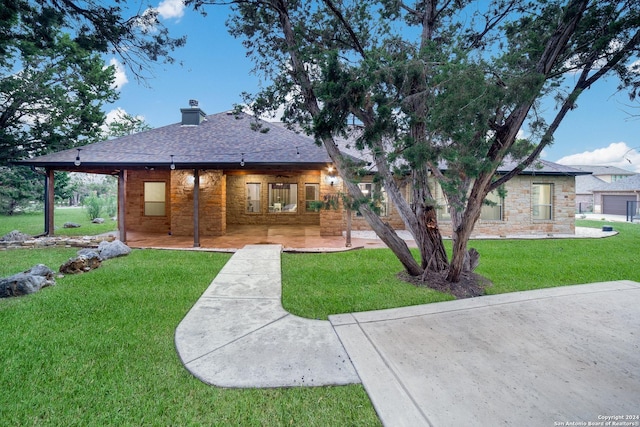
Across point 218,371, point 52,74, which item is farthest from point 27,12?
point 52,74

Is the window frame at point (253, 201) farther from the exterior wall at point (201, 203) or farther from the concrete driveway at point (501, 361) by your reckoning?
the concrete driveway at point (501, 361)

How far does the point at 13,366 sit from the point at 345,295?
3.93 metres

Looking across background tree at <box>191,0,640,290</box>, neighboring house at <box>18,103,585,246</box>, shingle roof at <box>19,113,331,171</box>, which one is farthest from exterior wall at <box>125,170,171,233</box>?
background tree at <box>191,0,640,290</box>

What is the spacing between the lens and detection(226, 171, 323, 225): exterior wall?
15.0m

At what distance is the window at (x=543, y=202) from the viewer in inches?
507

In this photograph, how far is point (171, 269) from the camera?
6418mm

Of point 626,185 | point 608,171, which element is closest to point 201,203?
point 626,185

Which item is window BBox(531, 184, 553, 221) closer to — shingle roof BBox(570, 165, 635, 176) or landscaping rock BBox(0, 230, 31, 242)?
landscaping rock BBox(0, 230, 31, 242)

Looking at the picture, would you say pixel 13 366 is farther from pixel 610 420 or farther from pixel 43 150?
pixel 43 150

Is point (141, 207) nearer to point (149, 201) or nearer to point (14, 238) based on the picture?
point (149, 201)

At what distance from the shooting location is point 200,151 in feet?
32.3

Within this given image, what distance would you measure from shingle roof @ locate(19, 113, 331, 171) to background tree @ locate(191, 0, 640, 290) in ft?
7.56

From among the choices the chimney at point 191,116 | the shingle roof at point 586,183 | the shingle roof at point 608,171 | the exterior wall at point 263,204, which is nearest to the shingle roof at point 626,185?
the shingle roof at point 586,183

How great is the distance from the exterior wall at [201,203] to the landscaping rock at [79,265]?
4.93 m
